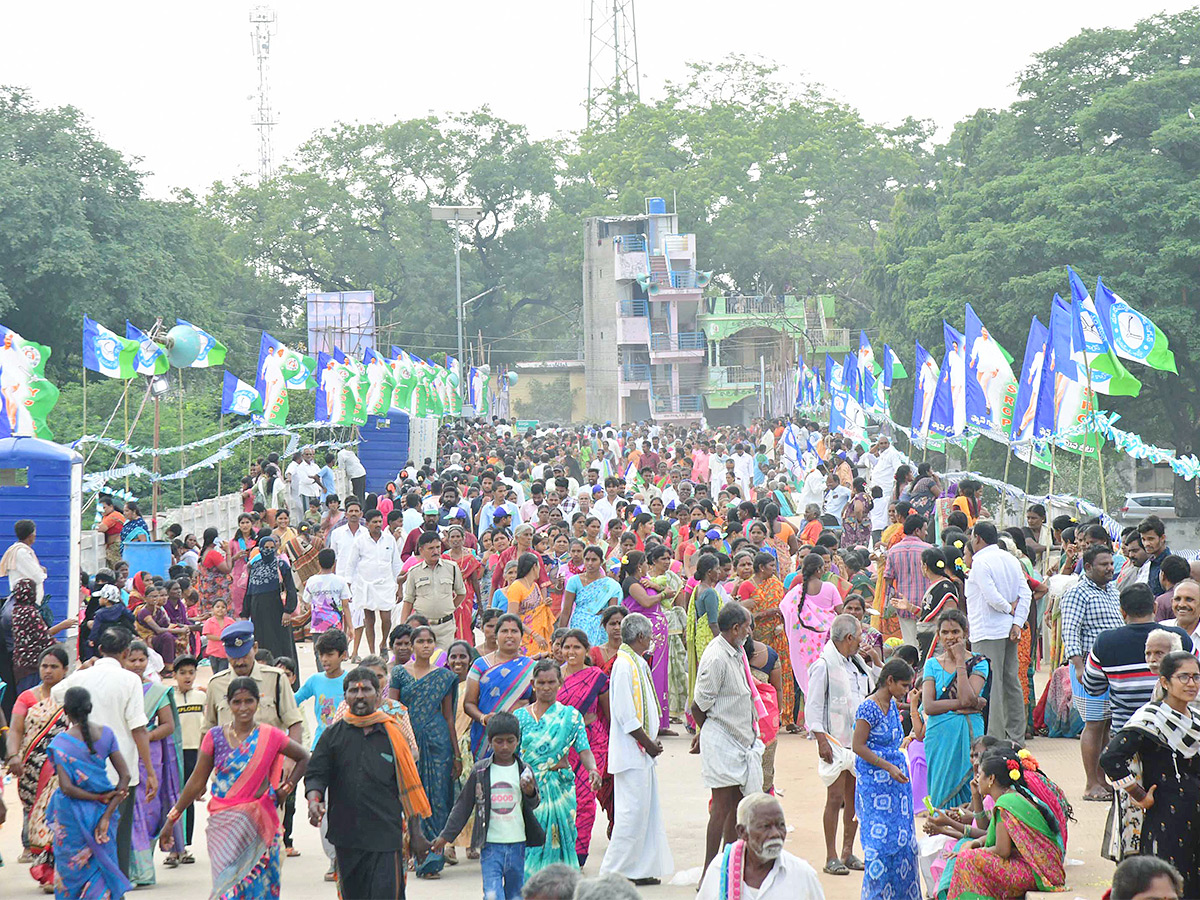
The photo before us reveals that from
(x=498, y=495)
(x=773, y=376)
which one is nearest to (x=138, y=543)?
(x=498, y=495)

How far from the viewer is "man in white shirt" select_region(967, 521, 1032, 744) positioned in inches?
385

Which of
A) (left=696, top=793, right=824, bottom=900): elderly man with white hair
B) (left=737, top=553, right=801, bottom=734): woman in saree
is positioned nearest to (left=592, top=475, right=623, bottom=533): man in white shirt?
(left=737, top=553, right=801, bottom=734): woman in saree

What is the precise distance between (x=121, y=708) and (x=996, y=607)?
5.55 meters

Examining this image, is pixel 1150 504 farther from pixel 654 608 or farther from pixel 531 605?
pixel 531 605

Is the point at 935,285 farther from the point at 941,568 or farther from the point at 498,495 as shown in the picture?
the point at 941,568

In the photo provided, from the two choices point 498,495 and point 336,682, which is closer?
point 336,682

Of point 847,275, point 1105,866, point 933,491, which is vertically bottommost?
point 1105,866

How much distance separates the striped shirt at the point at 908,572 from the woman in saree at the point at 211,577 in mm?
6293

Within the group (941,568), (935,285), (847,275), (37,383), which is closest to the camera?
(941,568)

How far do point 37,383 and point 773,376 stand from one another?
151 feet

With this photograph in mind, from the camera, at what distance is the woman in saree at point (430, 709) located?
25.9 feet

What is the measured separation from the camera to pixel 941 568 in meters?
10.3

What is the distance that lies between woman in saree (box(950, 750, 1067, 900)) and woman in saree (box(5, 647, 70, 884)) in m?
4.35

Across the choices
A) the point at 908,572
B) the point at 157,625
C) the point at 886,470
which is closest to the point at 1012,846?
the point at 908,572
